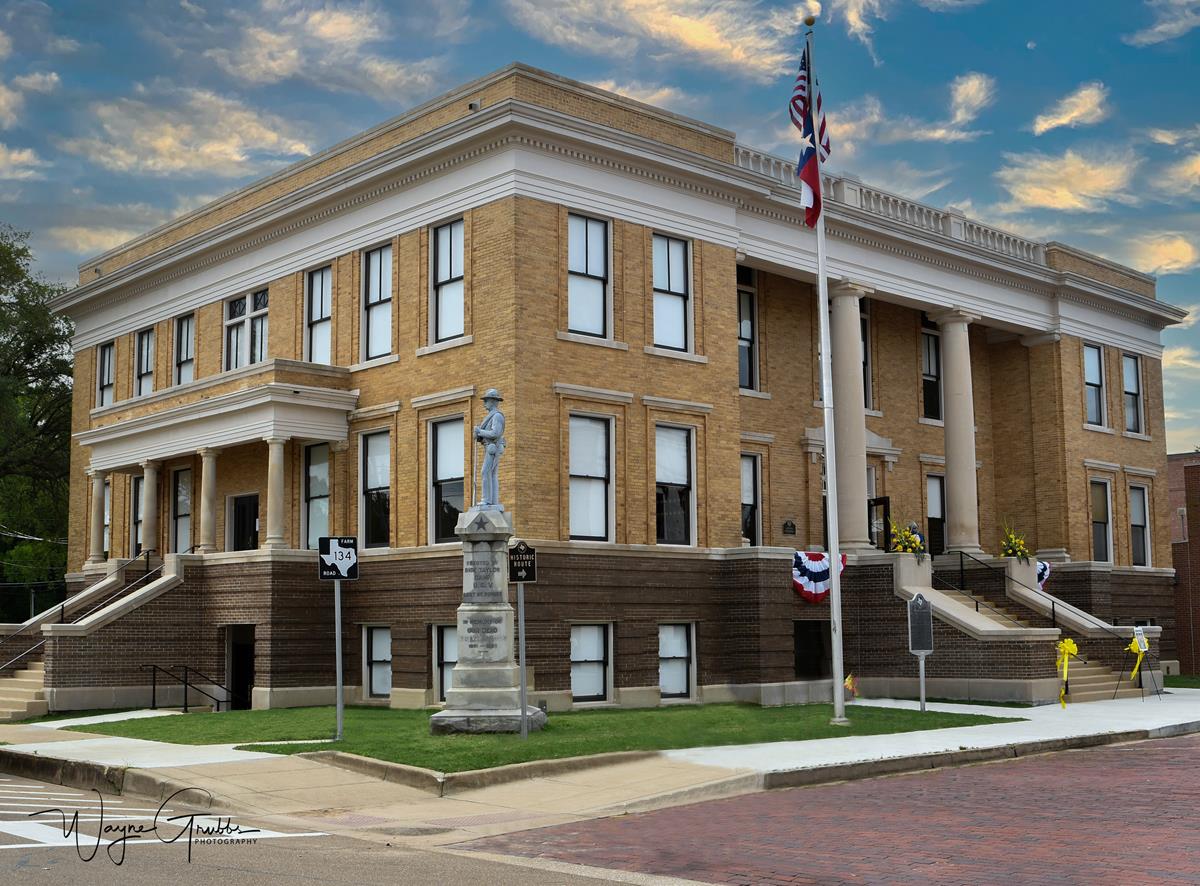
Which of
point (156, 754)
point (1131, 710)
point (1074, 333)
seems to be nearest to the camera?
point (156, 754)

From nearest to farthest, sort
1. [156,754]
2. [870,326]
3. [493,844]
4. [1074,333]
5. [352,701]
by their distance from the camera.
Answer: [493,844]
[156,754]
[352,701]
[870,326]
[1074,333]

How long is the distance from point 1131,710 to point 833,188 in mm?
15060

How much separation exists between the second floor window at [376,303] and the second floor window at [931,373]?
16646 mm

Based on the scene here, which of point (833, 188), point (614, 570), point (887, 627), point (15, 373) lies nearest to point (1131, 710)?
point (887, 627)

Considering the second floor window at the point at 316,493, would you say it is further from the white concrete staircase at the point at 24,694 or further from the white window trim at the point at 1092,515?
the white window trim at the point at 1092,515

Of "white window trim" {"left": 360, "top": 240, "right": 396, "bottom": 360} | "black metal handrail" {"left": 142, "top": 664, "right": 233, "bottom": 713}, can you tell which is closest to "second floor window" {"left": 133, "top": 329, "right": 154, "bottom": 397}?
"white window trim" {"left": 360, "top": 240, "right": 396, "bottom": 360}

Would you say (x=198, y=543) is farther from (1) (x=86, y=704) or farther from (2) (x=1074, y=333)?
(2) (x=1074, y=333)

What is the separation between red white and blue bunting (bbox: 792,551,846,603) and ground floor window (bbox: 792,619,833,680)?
85 cm

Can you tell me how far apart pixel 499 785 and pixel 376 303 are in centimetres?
1648

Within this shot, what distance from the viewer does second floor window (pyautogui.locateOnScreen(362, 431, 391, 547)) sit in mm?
29475

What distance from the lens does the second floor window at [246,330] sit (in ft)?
111

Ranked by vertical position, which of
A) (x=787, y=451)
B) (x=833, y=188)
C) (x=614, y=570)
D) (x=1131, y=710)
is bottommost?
(x=1131, y=710)

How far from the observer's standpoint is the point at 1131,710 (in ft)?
86.5

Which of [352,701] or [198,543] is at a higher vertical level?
[198,543]
